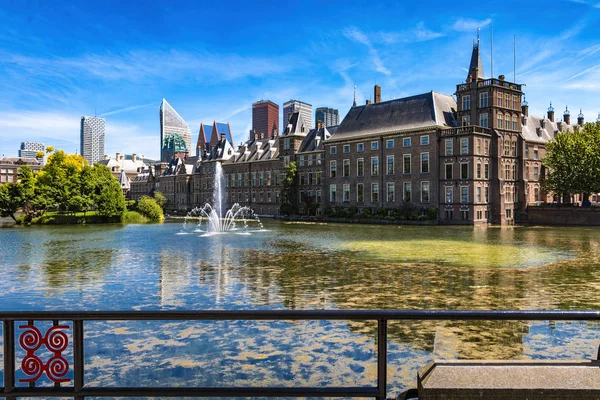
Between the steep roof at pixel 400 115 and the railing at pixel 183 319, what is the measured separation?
56816 millimetres

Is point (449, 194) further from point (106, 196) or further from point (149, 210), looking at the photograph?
point (106, 196)

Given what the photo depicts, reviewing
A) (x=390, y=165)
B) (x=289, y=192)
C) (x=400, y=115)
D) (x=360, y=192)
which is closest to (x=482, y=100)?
(x=400, y=115)

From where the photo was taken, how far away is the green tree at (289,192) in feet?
251

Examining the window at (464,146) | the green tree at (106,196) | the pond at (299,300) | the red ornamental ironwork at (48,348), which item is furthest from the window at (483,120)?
the red ornamental ironwork at (48,348)

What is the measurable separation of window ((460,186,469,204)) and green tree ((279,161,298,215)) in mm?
28832

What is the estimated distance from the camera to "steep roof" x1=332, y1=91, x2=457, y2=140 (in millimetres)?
59312

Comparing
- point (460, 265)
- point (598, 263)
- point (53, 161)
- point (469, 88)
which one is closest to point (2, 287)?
point (460, 265)

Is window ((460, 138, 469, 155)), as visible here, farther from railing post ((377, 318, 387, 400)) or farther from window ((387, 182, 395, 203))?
railing post ((377, 318, 387, 400))

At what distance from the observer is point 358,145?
67562 mm

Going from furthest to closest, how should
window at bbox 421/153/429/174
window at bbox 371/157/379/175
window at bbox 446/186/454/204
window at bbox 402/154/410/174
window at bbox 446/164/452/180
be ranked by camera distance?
1. window at bbox 371/157/379/175
2. window at bbox 402/154/410/174
3. window at bbox 421/153/429/174
4. window at bbox 446/164/452/180
5. window at bbox 446/186/454/204

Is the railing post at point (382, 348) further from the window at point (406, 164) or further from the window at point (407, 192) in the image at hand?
the window at point (406, 164)

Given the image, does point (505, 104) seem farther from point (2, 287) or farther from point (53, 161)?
point (53, 161)

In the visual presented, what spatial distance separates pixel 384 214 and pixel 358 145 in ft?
37.0

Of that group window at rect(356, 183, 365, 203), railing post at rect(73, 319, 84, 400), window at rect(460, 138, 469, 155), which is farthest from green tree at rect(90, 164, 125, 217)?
railing post at rect(73, 319, 84, 400)
